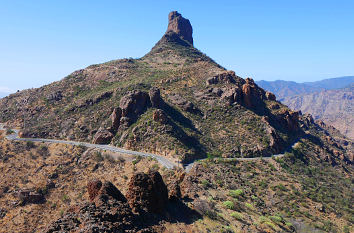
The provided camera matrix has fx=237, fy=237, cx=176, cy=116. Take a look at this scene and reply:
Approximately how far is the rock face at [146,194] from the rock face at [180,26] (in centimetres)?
12354

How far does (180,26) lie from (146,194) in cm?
12882

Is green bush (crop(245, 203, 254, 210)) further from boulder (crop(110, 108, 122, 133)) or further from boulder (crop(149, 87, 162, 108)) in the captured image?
boulder (crop(110, 108, 122, 133))

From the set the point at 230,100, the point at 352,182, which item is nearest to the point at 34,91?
the point at 230,100

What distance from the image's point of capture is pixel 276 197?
36781 millimetres

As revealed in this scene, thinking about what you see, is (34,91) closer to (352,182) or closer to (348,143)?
(352,182)

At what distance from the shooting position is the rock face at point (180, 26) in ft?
438

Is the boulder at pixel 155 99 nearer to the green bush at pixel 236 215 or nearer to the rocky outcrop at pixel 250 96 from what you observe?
the rocky outcrop at pixel 250 96

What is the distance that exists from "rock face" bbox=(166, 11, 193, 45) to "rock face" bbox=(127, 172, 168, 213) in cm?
12354

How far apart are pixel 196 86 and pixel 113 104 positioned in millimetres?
25845

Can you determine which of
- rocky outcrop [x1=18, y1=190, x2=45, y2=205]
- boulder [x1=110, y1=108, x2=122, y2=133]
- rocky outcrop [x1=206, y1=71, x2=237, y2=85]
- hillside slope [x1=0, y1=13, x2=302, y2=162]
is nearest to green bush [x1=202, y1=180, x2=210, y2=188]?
hillside slope [x1=0, y1=13, x2=302, y2=162]

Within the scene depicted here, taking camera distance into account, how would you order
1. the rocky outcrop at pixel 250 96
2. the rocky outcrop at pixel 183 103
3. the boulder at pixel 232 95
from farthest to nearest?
the rocky outcrop at pixel 183 103
the rocky outcrop at pixel 250 96
the boulder at pixel 232 95

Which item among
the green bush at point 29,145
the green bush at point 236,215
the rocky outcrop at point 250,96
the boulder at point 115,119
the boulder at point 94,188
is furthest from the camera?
the rocky outcrop at point 250,96

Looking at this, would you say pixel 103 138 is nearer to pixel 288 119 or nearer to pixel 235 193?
pixel 235 193

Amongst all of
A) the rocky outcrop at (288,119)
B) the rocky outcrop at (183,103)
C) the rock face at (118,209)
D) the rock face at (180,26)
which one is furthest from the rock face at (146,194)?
the rock face at (180,26)
